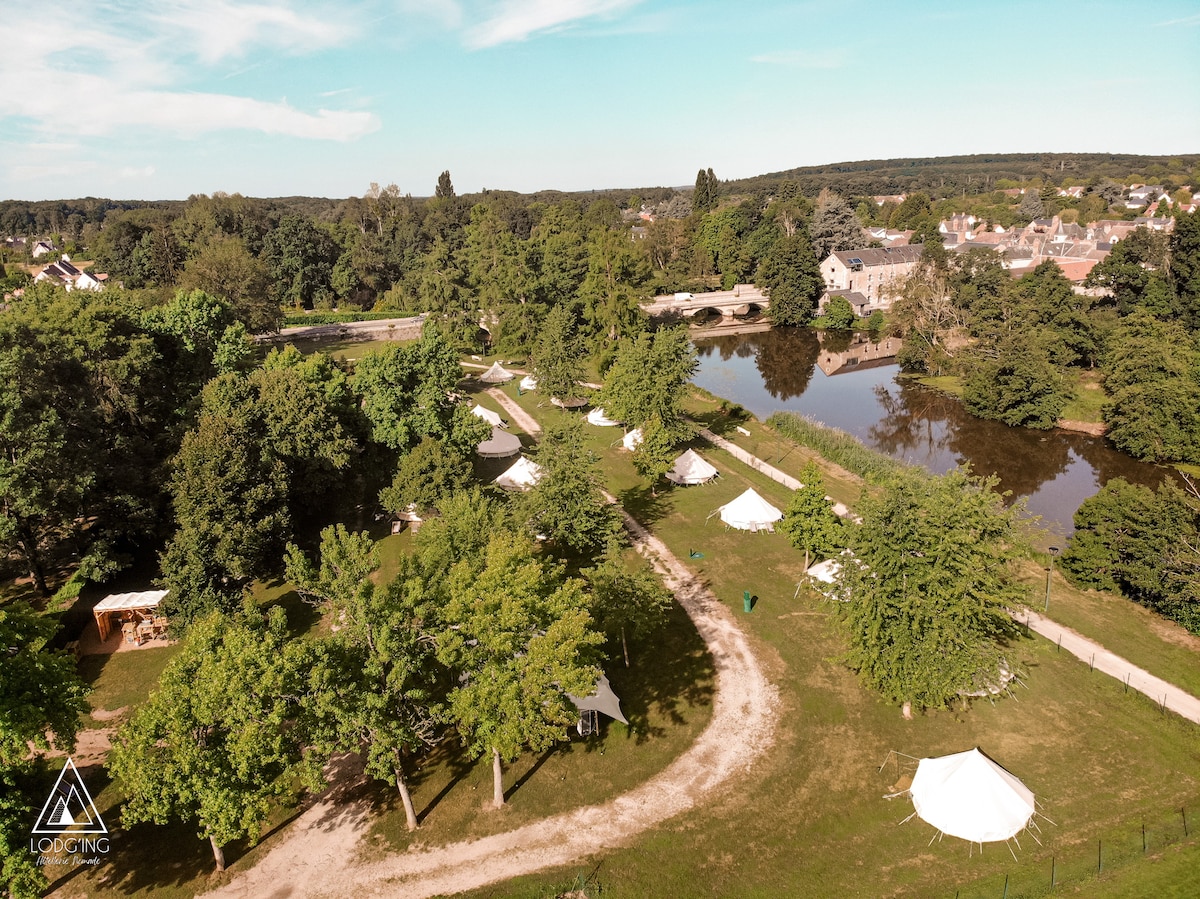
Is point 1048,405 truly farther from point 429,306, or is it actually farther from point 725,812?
point 429,306

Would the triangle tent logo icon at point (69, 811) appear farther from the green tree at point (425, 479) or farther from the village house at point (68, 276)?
the village house at point (68, 276)

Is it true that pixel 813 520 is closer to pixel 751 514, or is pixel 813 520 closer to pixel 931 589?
pixel 751 514

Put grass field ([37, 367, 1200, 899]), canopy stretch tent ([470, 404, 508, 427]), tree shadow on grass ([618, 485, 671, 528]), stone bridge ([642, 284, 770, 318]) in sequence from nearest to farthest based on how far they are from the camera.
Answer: grass field ([37, 367, 1200, 899]) < tree shadow on grass ([618, 485, 671, 528]) < canopy stretch tent ([470, 404, 508, 427]) < stone bridge ([642, 284, 770, 318])

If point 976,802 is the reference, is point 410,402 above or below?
above

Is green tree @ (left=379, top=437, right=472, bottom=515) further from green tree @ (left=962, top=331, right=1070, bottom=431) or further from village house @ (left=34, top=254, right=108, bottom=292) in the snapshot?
village house @ (left=34, top=254, right=108, bottom=292)

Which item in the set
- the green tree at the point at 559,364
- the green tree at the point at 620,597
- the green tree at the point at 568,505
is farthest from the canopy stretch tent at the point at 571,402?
the green tree at the point at 620,597

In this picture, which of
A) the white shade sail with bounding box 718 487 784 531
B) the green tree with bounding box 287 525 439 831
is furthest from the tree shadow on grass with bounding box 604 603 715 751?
the white shade sail with bounding box 718 487 784 531

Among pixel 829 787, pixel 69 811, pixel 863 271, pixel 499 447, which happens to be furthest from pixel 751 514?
pixel 863 271
